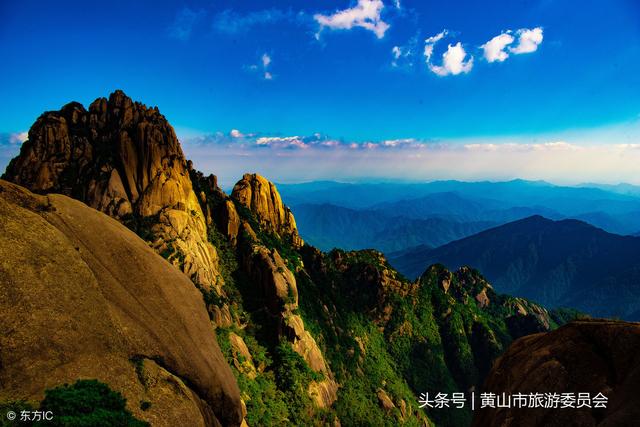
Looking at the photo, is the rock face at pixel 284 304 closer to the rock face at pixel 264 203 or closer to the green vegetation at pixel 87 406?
the rock face at pixel 264 203

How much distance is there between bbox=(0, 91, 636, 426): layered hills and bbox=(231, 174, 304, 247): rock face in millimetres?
383

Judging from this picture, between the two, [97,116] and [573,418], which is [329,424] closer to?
[573,418]

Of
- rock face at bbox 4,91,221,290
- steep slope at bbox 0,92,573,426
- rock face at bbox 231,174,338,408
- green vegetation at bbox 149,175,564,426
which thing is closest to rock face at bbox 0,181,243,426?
steep slope at bbox 0,92,573,426

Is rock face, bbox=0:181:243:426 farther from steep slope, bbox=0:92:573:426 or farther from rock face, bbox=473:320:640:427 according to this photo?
rock face, bbox=473:320:640:427

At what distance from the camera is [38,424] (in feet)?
48.5

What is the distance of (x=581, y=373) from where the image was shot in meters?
17.2

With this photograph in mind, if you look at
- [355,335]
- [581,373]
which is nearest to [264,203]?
[355,335]

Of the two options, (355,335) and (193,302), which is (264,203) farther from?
(193,302)

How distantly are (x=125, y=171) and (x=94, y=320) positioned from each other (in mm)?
40418

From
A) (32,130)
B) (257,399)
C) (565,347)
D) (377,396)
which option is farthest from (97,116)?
(377,396)

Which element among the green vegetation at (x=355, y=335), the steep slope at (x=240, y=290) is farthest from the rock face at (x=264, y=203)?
the green vegetation at (x=355, y=335)

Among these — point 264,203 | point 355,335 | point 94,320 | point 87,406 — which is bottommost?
point 355,335

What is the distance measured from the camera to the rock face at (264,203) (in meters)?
82.9

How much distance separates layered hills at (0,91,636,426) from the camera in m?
18.8
